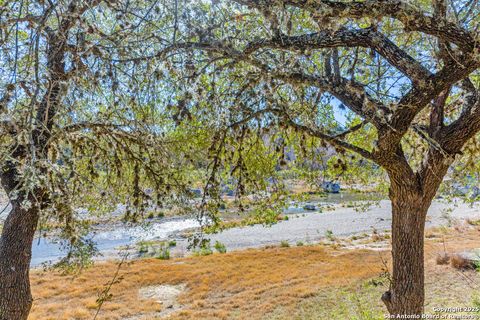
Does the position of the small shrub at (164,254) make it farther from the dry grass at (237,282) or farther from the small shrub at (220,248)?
the small shrub at (220,248)

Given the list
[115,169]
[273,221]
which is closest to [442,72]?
[273,221]

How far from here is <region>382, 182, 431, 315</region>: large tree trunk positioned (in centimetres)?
345

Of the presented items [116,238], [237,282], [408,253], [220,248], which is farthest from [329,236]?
[408,253]

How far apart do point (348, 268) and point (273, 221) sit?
31.1 ft

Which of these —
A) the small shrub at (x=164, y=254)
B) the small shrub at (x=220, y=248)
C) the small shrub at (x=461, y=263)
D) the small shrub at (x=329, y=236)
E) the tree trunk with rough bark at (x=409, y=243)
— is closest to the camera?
the tree trunk with rough bark at (x=409, y=243)

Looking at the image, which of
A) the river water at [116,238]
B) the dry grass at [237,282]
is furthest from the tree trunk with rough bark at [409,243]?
the river water at [116,238]

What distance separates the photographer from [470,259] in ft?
33.4

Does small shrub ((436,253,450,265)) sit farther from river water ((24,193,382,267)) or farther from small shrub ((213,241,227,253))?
small shrub ((213,241,227,253))

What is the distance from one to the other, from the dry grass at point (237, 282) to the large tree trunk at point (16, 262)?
224 inches

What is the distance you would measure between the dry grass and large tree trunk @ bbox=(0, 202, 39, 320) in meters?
5.69

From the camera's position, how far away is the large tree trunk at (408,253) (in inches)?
136

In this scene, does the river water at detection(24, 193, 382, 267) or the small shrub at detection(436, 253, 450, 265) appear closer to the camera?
the small shrub at detection(436, 253, 450, 265)

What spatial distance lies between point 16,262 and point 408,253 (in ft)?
Answer: 14.9

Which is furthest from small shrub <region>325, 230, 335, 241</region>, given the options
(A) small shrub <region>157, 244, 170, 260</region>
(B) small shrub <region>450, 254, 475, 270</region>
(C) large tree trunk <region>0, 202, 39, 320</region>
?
(C) large tree trunk <region>0, 202, 39, 320</region>
